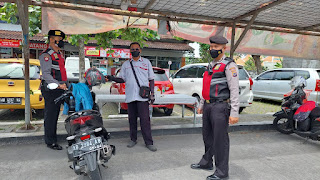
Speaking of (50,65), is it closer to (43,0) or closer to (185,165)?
(43,0)

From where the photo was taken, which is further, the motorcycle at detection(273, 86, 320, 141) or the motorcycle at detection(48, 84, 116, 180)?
the motorcycle at detection(273, 86, 320, 141)

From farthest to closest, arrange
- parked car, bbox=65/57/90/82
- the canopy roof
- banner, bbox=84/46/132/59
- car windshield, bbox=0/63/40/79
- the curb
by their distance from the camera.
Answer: banner, bbox=84/46/132/59 < parked car, bbox=65/57/90/82 < car windshield, bbox=0/63/40/79 < the canopy roof < the curb

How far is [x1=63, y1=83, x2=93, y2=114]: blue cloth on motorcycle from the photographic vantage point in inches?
113

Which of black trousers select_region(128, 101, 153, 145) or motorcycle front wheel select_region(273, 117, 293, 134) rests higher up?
black trousers select_region(128, 101, 153, 145)

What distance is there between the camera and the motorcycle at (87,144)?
2.58 metres

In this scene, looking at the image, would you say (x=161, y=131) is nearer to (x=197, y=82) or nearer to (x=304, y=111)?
(x=304, y=111)

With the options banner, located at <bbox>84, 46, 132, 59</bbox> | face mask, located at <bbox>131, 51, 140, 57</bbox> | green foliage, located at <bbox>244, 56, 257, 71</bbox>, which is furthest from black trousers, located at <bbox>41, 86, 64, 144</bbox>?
green foliage, located at <bbox>244, 56, 257, 71</bbox>

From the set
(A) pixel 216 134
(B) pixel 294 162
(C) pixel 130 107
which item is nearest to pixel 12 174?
(C) pixel 130 107

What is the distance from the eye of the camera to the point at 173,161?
361cm

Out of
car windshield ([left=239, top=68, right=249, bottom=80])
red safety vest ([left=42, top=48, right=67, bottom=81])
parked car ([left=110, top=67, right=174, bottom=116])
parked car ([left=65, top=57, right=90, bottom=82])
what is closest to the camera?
red safety vest ([left=42, top=48, right=67, bottom=81])

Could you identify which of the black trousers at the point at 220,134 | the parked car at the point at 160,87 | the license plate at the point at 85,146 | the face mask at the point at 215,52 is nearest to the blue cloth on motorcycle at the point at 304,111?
the black trousers at the point at 220,134

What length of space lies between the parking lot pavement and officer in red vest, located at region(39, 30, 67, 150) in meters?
0.39

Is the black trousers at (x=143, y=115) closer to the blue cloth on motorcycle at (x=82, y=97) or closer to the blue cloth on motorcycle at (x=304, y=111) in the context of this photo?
the blue cloth on motorcycle at (x=82, y=97)

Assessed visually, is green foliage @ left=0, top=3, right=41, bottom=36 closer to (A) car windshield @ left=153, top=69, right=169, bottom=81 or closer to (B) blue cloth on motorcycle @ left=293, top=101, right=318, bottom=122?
(A) car windshield @ left=153, top=69, right=169, bottom=81
